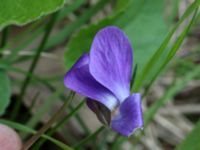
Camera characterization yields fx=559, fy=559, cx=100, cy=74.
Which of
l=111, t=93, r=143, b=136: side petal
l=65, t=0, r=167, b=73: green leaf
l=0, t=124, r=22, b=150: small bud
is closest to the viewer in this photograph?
l=111, t=93, r=143, b=136: side petal

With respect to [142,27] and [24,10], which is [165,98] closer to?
[142,27]

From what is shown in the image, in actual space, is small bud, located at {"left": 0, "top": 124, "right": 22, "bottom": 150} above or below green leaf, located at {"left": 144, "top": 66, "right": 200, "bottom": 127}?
above

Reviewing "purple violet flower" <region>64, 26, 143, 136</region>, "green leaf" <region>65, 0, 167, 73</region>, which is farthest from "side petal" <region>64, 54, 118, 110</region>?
"green leaf" <region>65, 0, 167, 73</region>

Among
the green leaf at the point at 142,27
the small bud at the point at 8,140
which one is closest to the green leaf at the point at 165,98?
the green leaf at the point at 142,27

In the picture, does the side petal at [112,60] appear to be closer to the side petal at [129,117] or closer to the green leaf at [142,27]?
the side petal at [129,117]

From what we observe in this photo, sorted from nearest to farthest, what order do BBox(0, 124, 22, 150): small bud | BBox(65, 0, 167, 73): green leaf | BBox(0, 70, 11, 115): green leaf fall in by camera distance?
BBox(0, 124, 22, 150): small bud
BBox(0, 70, 11, 115): green leaf
BBox(65, 0, 167, 73): green leaf

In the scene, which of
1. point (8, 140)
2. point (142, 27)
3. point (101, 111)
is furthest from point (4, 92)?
point (142, 27)

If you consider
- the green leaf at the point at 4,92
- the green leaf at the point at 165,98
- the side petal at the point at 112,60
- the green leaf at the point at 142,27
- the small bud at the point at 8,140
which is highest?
the side petal at the point at 112,60

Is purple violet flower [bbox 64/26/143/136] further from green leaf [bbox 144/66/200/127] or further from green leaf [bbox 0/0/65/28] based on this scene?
green leaf [bbox 144/66/200/127]
